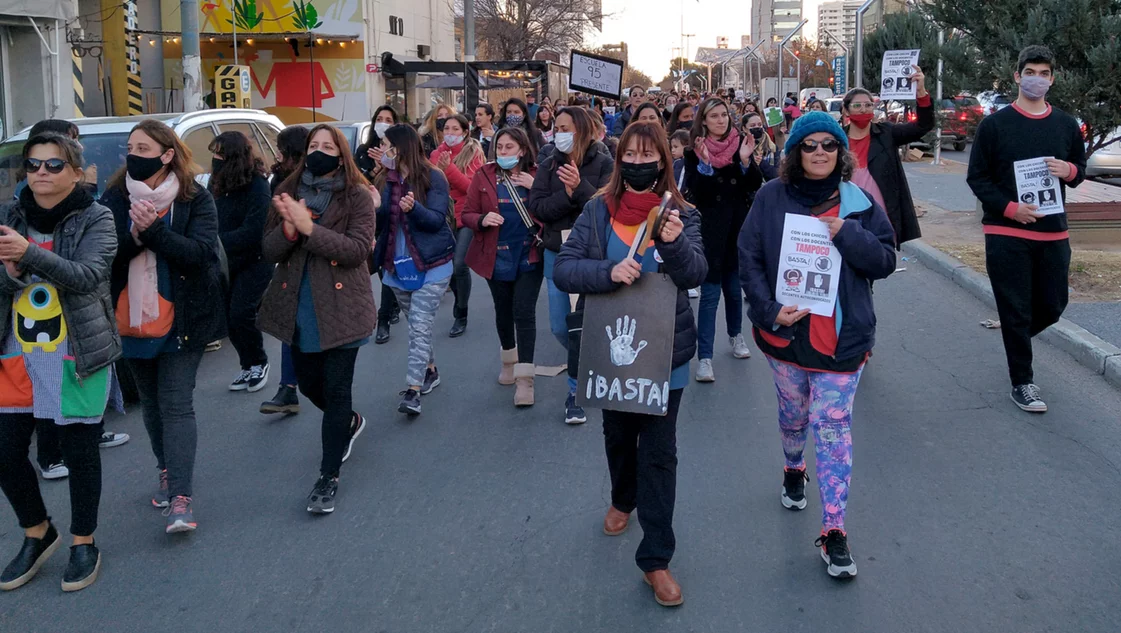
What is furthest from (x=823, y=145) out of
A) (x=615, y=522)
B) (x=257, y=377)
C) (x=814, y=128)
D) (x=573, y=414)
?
(x=257, y=377)

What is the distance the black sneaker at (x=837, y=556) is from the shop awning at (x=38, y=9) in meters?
14.1

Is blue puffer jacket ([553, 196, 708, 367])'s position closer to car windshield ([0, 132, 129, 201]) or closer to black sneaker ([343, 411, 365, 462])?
black sneaker ([343, 411, 365, 462])

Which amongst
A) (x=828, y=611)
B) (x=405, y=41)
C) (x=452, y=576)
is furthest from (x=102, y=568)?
(x=405, y=41)

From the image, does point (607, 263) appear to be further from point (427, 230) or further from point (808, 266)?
point (427, 230)

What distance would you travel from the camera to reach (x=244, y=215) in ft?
22.8

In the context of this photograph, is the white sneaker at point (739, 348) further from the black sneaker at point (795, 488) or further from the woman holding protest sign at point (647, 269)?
the woman holding protest sign at point (647, 269)

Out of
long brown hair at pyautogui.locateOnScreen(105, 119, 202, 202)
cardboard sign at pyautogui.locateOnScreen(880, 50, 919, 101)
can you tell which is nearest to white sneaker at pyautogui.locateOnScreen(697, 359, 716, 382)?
long brown hair at pyautogui.locateOnScreen(105, 119, 202, 202)

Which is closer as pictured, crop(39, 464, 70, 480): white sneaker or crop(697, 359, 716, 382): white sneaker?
crop(39, 464, 70, 480): white sneaker

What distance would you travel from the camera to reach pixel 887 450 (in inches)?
238

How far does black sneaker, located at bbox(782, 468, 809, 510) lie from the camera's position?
5.17 metres

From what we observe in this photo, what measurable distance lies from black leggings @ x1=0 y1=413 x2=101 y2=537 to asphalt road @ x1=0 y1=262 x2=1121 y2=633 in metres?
0.28

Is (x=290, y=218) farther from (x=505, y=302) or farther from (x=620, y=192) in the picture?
(x=505, y=302)

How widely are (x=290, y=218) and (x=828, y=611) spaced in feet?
9.89

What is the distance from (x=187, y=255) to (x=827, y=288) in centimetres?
291
